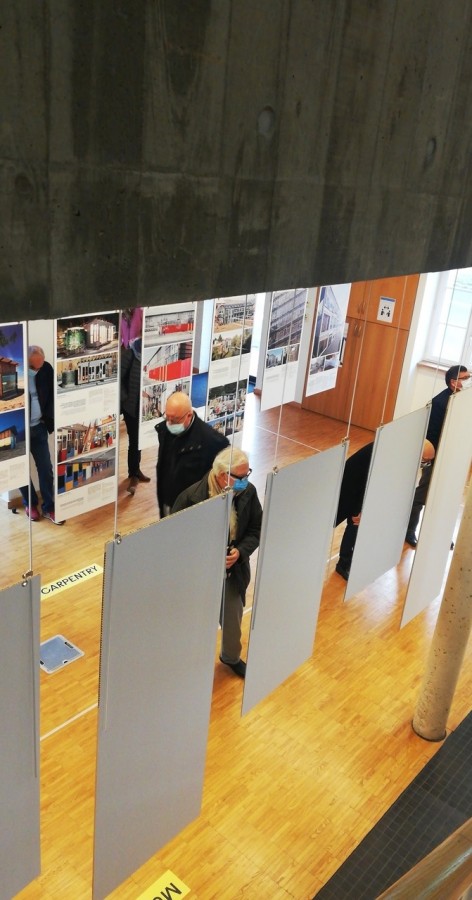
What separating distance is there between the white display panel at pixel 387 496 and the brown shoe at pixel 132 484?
2650 mm

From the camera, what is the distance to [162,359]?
6.02 m

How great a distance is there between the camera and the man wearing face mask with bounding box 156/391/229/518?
4504mm

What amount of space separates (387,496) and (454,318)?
19.4ft

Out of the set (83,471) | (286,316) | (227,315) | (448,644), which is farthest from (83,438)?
(448,644)

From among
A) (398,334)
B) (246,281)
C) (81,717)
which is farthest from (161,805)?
(398,334)

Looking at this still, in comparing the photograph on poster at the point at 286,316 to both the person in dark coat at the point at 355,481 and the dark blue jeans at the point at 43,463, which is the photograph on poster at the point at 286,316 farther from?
the dark blue jeans at the point at 43,463

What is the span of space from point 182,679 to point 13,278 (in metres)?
1.97

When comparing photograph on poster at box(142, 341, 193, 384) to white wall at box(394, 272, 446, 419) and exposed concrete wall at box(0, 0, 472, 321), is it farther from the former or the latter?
white wall at box(394, 272, 446, 419)

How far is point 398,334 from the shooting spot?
9875 millimetres

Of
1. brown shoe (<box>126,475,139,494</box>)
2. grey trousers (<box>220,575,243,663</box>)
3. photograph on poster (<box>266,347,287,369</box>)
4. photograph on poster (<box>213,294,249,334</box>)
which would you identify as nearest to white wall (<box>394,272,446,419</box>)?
photograph on poster (<box>266,347,287,369</box>)

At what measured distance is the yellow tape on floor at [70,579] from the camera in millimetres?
5835

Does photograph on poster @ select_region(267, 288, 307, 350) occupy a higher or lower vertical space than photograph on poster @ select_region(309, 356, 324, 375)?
higher

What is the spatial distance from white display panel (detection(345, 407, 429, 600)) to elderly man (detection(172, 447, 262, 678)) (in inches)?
27.5

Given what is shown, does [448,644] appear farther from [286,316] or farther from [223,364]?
[286,316]
